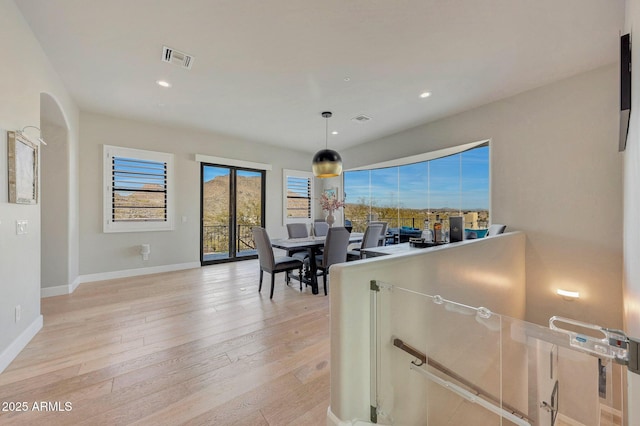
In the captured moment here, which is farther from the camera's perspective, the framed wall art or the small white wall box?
the small white wall box

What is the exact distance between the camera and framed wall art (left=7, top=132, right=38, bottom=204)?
6.84ft

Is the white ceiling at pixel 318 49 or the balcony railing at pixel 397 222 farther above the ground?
the white ceiling at pixel 318 49

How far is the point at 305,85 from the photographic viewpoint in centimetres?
339

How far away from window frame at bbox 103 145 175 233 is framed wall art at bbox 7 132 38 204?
214 cm

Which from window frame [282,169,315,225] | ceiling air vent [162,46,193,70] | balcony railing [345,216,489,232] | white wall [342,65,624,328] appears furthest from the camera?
window frame [282,169,315,225]

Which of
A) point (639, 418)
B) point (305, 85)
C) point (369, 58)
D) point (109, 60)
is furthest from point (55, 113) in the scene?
point (639, 418)

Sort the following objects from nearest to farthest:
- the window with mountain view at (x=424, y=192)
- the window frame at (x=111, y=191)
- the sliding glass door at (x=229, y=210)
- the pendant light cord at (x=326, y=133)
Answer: the window with mountain view at (x=424, y=192), the window frame at (x=111, y=191), the pendant light cord at (x=326, y=133), the sliding glass door at (x=229, y=210)

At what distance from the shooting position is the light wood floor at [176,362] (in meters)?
1.60

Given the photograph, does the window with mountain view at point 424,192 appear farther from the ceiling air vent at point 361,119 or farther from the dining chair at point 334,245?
the ceiling air vent at point 361,119

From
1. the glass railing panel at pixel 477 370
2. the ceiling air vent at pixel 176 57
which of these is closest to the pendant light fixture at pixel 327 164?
the ceiling air vent at pixel 176 57

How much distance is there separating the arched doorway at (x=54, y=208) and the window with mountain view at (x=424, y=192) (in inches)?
213

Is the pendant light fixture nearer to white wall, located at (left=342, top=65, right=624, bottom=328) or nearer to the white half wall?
white wall, located at (left=342, top=65, right=624, bottom=328)

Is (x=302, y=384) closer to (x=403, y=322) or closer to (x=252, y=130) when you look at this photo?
(x=403, y=322)

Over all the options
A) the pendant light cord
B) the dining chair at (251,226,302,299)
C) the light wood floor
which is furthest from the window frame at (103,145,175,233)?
the pendant light cord
